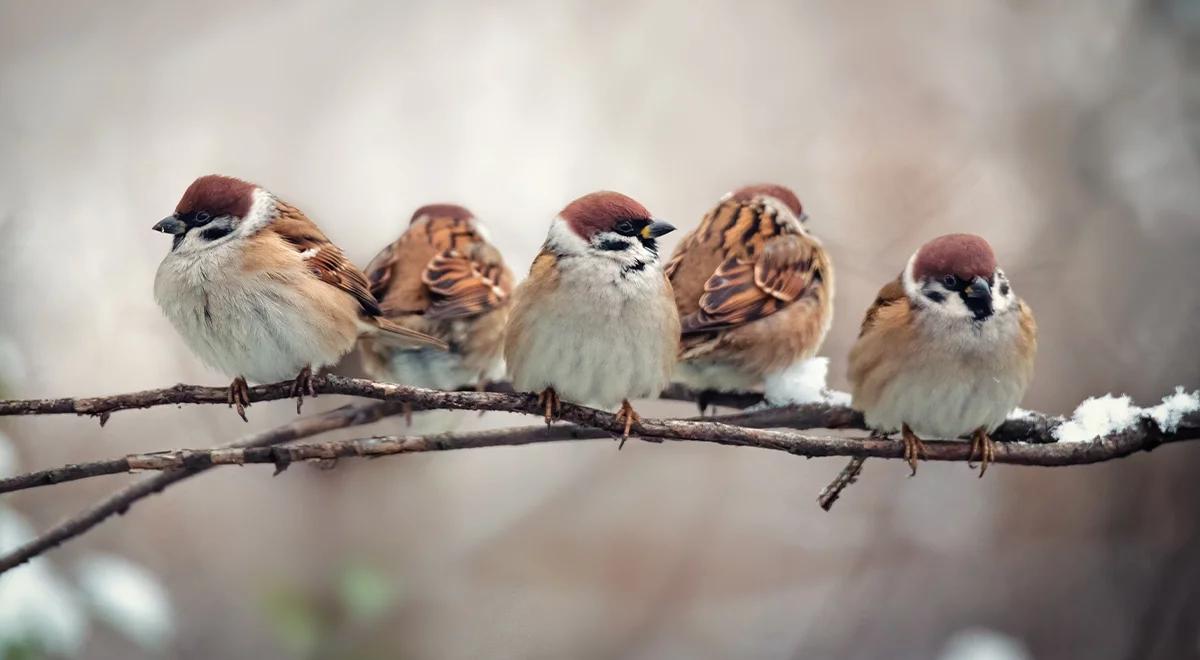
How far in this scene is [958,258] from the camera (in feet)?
7.16

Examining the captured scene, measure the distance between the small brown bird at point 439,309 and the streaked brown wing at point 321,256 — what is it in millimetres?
294

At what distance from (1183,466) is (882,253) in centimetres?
122

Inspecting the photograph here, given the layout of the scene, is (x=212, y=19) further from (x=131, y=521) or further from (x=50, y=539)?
(x=50, y=539)

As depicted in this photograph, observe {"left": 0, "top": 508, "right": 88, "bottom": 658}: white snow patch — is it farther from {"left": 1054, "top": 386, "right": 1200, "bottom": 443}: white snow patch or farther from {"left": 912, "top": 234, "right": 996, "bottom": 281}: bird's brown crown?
{"left": 1054, "top": 386, "right": 1200, "bottom": 443}: white snow patch

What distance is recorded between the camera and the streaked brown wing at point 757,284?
8.93 feet

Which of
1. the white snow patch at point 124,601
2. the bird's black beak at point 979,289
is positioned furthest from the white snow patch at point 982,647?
the white snow patch at point 124,601

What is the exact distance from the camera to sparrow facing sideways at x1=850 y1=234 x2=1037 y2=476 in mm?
2229

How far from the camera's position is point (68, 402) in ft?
5.69

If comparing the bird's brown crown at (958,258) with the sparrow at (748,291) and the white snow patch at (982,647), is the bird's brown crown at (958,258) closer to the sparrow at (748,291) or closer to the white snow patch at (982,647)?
the sparrow at (748,291)

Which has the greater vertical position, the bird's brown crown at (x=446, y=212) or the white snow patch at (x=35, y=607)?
the bird's brown crown at (x=446, y=212)

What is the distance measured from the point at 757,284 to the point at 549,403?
37.5 inches

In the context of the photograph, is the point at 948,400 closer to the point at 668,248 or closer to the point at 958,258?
the point at 958,258

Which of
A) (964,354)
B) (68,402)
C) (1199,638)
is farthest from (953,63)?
(68,402)

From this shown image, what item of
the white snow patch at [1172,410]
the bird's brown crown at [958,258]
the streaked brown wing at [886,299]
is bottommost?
the white snow patch at [1172,410]
